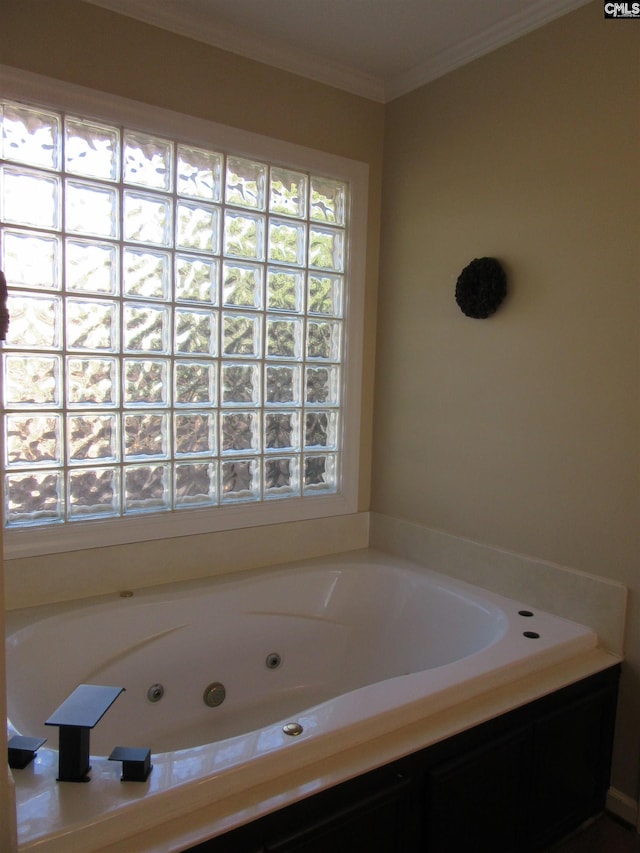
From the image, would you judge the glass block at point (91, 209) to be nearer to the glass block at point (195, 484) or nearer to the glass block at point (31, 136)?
the glass block at point (31, 136)

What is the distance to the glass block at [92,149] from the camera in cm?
200

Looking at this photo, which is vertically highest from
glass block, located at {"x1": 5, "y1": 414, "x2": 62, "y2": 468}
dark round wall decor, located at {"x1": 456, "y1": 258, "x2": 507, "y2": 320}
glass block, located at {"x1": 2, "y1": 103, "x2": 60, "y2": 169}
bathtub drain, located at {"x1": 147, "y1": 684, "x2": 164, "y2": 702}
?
glass block, located at {"x1": 2, "y1": 103, "x2": 60, "y2": 169}

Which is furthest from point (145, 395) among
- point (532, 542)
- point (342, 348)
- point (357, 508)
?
point (532, 542)

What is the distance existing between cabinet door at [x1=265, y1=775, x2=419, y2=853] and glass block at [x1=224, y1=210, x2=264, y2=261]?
178 centimetres

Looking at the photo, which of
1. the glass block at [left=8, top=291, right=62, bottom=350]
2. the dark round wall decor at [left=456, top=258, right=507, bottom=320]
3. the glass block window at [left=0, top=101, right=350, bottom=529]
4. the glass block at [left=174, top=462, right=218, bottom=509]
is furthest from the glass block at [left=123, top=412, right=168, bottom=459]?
the dark round wall decor at [left=456, top=258, right=507, bottom=320]

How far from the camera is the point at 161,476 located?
227cm

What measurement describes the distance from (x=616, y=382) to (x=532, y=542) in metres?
0.60

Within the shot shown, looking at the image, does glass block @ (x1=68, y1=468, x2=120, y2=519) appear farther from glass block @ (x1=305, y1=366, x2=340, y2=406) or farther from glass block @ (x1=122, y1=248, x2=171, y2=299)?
glass block @ (x1=305, y1=366, x2=340, y2=406)

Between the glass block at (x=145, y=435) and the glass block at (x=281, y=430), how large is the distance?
1.38 ft

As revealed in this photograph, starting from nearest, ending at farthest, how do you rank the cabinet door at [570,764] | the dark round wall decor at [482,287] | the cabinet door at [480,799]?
the cabinet door at [480,799] < the cabinet door at [570,764] < the dark round wall decor at [482,287]

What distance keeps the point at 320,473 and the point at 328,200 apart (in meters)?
1.12

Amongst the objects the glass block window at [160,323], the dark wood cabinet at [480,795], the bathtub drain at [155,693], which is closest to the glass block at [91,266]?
Answer: the glass block window at [160,323]

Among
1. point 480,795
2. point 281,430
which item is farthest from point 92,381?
point 480,795

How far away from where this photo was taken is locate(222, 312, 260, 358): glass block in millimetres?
2371
